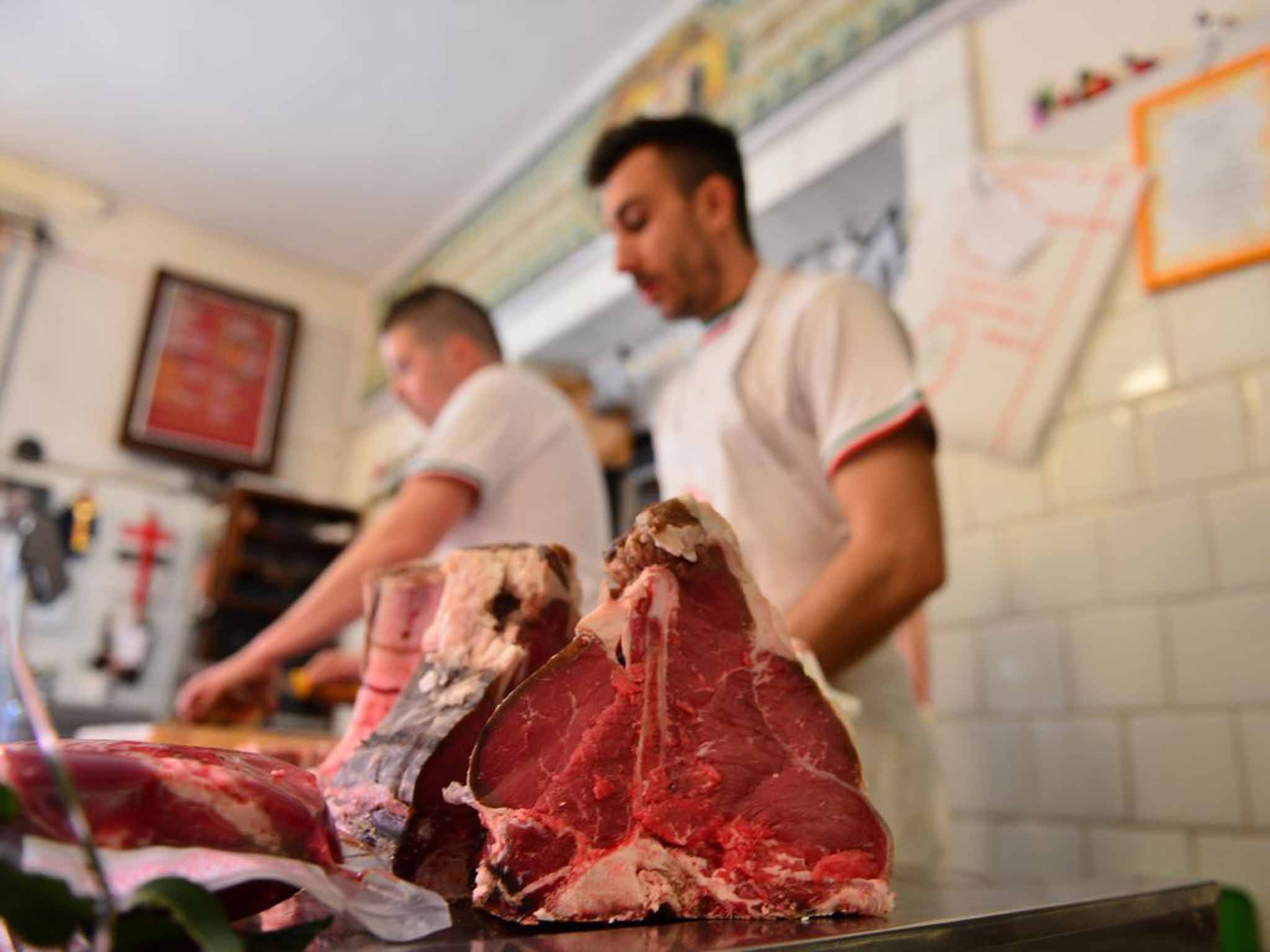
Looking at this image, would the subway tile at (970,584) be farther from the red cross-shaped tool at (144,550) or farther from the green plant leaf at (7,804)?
the red cross-shaped tool at (144,550)

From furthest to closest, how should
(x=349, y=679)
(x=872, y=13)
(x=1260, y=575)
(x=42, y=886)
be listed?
(x=872, y=13) → (x=349, y=679) → (x=1260, y=575) → (x=42, y=886)

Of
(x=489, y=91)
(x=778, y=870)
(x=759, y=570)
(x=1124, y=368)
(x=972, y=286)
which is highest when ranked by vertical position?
(x=489, y=91)

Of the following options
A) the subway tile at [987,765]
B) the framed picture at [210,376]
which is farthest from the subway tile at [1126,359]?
the framed picture at [210,376]

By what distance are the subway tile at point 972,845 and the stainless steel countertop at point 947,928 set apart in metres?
0.96

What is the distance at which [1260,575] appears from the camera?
53.4 inches

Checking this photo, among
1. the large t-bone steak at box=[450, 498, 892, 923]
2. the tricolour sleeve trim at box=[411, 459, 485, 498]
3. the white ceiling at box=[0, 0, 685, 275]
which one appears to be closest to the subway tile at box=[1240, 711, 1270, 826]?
the large t-bone steak at box=[450, 498, 892, 923]

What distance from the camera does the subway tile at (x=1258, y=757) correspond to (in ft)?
4.28

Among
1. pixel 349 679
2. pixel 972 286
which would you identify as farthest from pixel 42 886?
pixel 972 286

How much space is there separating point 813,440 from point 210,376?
405cm

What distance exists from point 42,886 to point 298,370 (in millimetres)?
4894

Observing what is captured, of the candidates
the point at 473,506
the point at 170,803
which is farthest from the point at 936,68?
the point at 170,803

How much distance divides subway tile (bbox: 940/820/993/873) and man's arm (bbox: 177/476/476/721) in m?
1.04

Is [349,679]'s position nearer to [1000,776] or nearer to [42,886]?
[1000,776]

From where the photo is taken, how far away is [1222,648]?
138 centimetres
